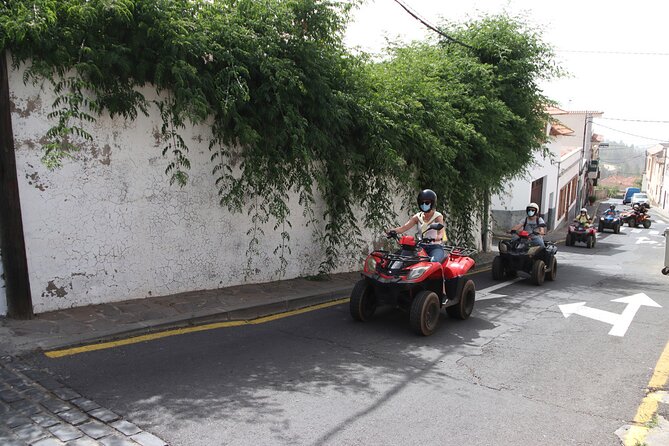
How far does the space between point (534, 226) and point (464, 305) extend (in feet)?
16.1

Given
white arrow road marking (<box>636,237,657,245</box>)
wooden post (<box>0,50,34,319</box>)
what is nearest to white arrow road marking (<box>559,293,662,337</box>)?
wooden post (<box>0,50,34,319</box>)

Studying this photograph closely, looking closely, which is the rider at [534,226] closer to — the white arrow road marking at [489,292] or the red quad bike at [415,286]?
the white arrow road marking at [489,292]

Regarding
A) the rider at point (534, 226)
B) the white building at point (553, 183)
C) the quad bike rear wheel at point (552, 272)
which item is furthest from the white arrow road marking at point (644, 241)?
the rider at point (534, 226)

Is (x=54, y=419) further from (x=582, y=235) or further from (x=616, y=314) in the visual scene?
(x=582, y=235)

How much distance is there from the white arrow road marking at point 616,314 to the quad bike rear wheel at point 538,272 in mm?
1549

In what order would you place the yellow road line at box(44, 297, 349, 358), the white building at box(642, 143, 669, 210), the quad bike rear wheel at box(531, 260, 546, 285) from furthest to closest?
1. the white building at box(642, 143, 669, 210)
2. the quad bike rear wheel at box(531, 260, 546, 285)
3. the yellow road line at box(44, 297, 349, 358)

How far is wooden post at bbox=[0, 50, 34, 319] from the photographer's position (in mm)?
5383

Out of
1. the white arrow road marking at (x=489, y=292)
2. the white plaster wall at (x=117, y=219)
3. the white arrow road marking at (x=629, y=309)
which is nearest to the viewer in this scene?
the white plaster wall at (x=117, y=219)

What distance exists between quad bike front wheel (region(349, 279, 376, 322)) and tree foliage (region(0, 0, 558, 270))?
1919mm

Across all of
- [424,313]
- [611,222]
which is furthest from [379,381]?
[611,222]

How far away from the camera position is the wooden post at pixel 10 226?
5383 mm

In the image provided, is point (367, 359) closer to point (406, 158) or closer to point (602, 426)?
point (602, 426)

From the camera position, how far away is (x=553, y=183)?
31609mm

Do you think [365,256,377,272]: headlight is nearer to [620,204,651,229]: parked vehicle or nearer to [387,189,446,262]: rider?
[387,189,446,262]: rider
